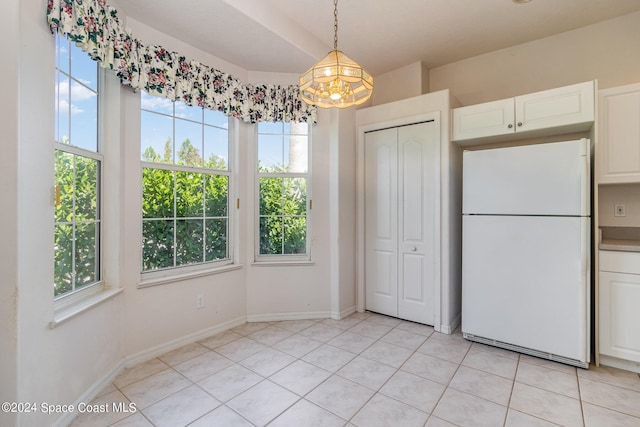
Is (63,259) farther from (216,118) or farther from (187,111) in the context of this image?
A: (216,118)

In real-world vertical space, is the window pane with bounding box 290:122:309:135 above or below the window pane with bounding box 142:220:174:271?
above

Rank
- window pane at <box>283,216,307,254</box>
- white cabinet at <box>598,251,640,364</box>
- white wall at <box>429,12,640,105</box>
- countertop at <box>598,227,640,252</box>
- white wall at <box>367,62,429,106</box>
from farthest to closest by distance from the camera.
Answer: white wall at <box>367,62,429,106</box>, window pane at <box>283,216,307,254</box>, white wall at <box>429,12,640,105</box>, countertop at <box>598,227,640,252</box>, white cabinet at <box>598,251,640,364</box>

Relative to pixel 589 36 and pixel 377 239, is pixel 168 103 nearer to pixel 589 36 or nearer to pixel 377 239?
pixel 377 239

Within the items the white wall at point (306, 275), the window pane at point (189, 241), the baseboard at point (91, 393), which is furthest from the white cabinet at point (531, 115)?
the baseboard at point (91, 393)

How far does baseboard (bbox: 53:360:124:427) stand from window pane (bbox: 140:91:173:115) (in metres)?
2.01

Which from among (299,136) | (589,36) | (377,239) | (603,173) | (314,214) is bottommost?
(377,239)

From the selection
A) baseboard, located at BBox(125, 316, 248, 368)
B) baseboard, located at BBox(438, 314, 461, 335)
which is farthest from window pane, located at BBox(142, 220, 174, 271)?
baseboard, located at BBox(438, 314, 461, 335)

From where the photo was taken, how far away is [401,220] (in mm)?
3156

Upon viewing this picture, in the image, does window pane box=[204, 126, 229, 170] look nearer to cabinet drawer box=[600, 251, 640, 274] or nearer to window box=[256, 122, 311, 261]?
window box=[256, 122, 311, 261]

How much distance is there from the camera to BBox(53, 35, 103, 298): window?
1.77 metres

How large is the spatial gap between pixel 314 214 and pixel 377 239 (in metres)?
0.77

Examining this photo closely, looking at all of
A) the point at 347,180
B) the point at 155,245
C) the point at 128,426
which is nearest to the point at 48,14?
the point at 155,245

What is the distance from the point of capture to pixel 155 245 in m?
2.49

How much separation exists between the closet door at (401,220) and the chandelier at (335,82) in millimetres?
1348
